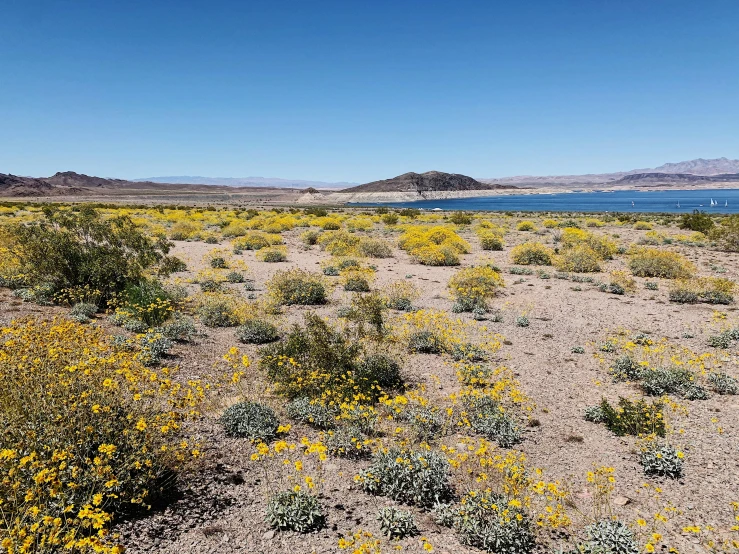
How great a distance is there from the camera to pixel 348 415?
614cm

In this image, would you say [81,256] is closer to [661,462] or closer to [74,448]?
[74,448]

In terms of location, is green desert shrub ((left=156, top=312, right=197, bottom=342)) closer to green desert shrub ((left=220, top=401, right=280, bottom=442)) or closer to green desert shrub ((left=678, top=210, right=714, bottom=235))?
green desert shrub ((left=220, top=401, right=280, bottom=442))

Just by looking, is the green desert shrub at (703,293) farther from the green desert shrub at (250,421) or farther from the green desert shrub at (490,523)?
the green desert shrub at (250,421)

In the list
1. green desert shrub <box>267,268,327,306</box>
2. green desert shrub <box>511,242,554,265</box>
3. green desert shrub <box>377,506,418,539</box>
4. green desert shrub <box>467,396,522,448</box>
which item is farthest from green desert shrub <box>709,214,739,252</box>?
green desert shrub <box>377,506,418,539</box>

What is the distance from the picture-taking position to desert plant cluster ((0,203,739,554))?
4125 millimetres

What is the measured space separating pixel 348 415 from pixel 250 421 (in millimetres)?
1416

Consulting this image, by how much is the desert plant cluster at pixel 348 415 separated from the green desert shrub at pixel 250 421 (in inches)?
1.2

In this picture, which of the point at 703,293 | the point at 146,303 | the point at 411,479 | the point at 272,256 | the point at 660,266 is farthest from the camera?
the point at 272,256

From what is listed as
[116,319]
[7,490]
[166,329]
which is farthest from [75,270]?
[7,490]

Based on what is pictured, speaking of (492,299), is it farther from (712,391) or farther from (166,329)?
(166,329)

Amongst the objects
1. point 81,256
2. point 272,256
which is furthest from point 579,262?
point 81,256

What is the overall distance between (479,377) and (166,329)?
6.78m

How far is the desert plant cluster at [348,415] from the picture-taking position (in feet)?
13.5

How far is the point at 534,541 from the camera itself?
14.3 feet
